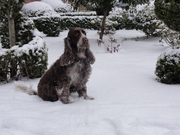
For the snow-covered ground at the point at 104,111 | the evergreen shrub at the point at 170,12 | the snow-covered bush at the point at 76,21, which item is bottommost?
the snow-covered ground at the point at 104,111

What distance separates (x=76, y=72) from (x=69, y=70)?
0.13m

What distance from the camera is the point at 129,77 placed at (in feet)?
16.8

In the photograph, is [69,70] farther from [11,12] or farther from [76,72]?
[11,12]

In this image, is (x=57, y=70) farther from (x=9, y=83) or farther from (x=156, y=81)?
(x=156, y=81)

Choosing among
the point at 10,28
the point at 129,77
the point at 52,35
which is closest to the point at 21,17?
the point at 10,28

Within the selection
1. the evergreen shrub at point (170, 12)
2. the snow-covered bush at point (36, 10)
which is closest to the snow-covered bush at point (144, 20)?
the snow-covered bush at point (36, 10)

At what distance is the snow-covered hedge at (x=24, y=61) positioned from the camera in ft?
15.6

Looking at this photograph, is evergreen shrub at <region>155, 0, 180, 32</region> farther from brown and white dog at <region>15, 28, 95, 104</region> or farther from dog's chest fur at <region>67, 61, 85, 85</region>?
dog's chest fur at <region>67, 61, 85, 85</region>

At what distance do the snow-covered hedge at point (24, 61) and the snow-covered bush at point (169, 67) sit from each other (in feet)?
9.57

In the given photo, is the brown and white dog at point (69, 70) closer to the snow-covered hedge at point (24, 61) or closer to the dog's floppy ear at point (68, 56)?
the dog's floppy ear at point (68, 56)

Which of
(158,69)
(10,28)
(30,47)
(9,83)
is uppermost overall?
(10,28)

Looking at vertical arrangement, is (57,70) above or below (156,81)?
above

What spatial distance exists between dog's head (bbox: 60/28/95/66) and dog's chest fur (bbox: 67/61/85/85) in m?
0.12

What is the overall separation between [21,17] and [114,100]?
12.1 feet
